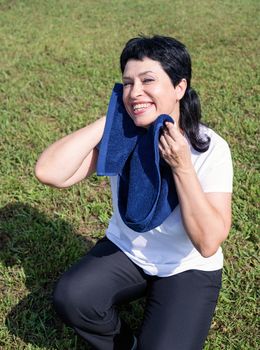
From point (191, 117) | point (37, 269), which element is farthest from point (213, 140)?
point (37, 269)

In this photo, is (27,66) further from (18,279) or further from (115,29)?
(18,279)

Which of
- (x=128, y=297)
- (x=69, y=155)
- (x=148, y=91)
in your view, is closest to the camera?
(x=148, y=91)

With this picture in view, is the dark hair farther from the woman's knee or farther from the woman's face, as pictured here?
the woman's knee

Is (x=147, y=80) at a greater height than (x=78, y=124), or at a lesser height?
greater

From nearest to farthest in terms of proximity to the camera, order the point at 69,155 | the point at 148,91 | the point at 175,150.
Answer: the point at 175,150 → the point at 148,91 → the point at 69,155

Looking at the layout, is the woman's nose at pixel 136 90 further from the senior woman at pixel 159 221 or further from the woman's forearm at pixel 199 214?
the woman's forearm at pixel 199 214

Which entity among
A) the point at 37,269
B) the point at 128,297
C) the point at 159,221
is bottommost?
the point at 37,269

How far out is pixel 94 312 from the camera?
210 cm

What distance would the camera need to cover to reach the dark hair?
1951 mm

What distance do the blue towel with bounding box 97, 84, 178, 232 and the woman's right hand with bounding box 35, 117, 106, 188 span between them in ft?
0.25

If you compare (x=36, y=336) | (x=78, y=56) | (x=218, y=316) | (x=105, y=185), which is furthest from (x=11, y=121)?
(x=218, y=316)

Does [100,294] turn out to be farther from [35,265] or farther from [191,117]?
[191,117]

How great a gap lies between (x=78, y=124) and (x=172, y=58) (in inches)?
105

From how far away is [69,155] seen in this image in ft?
7.11
